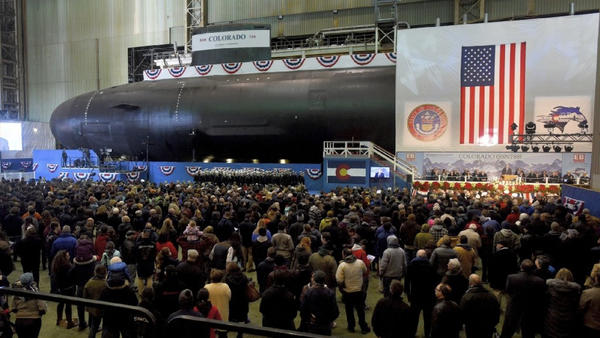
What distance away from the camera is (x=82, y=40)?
4147 centimetres

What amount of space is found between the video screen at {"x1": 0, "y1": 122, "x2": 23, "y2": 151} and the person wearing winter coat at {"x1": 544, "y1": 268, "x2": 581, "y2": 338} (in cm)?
4281

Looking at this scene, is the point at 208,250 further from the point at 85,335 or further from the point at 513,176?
the point at 513,176

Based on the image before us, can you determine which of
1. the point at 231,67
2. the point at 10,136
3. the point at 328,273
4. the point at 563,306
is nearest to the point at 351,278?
the point at 328,273

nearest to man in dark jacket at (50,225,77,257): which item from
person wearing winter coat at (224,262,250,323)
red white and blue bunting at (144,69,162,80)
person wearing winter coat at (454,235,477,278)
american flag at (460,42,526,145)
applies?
person wearing winter coat at (224,262,250,323)

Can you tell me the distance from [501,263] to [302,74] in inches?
828

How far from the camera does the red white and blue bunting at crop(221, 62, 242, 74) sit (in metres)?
28.9

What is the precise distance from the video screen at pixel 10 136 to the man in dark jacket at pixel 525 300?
4228 cm

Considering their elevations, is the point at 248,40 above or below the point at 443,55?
above

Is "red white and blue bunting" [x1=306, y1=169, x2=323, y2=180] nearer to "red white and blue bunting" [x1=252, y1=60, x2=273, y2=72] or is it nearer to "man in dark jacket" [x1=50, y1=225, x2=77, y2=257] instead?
"red white and blue bunting" [x1=252, y1=60, x2=273, y2=72]

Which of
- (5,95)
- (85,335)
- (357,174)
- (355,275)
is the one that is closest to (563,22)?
(357,174)

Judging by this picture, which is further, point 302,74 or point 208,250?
point 302,74

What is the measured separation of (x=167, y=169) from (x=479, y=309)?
25.0 metres

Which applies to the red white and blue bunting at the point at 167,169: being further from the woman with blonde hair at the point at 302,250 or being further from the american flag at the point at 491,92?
the woman with blonde hair at the point at 302,250

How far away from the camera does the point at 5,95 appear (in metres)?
41.3
